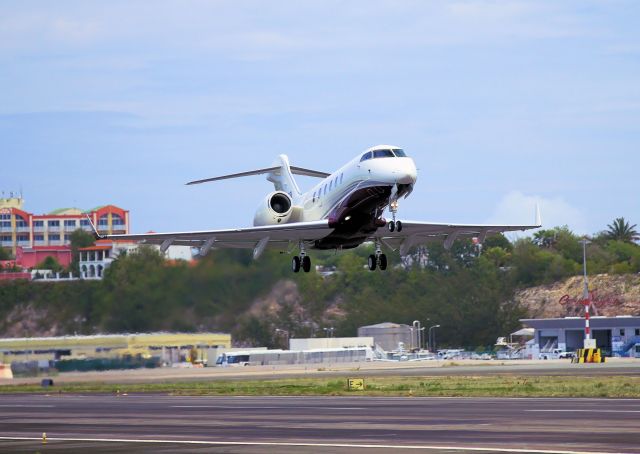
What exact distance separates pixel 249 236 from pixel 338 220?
563cm

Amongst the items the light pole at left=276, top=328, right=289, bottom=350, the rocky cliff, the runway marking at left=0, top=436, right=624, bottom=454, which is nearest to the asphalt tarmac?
the light pole at left=276, top=328, right=289, bottom=350

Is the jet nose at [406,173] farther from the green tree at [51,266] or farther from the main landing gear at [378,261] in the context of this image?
the green tree at [51,266]

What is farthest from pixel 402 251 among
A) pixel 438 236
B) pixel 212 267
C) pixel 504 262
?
pixel 504 262

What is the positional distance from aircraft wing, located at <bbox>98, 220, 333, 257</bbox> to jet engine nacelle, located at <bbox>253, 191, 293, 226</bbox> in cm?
84

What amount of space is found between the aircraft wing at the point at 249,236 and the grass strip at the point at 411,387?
6.07 meters

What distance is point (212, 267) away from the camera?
5316cm

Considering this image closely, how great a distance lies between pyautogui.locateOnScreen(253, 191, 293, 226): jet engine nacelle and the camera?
4834cm

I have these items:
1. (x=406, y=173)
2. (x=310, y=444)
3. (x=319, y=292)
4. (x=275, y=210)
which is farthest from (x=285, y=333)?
(x=310, y=444)

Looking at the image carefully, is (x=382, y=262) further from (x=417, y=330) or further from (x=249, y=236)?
(x=417, y=330)

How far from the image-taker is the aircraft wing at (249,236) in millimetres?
44375

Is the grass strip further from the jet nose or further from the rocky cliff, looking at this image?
the rocky cliff

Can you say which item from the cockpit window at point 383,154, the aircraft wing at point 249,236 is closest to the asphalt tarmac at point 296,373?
the aircraft wing at point 249,236

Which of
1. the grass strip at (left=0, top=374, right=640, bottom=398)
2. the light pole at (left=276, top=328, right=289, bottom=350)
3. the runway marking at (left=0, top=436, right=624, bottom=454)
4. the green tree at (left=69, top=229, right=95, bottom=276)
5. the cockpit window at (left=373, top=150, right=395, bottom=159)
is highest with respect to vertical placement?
the green tree at (left=69, top=229, right=95, bottom=276)

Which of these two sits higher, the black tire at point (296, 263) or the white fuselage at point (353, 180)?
the white fuselage at point (353, 180)
